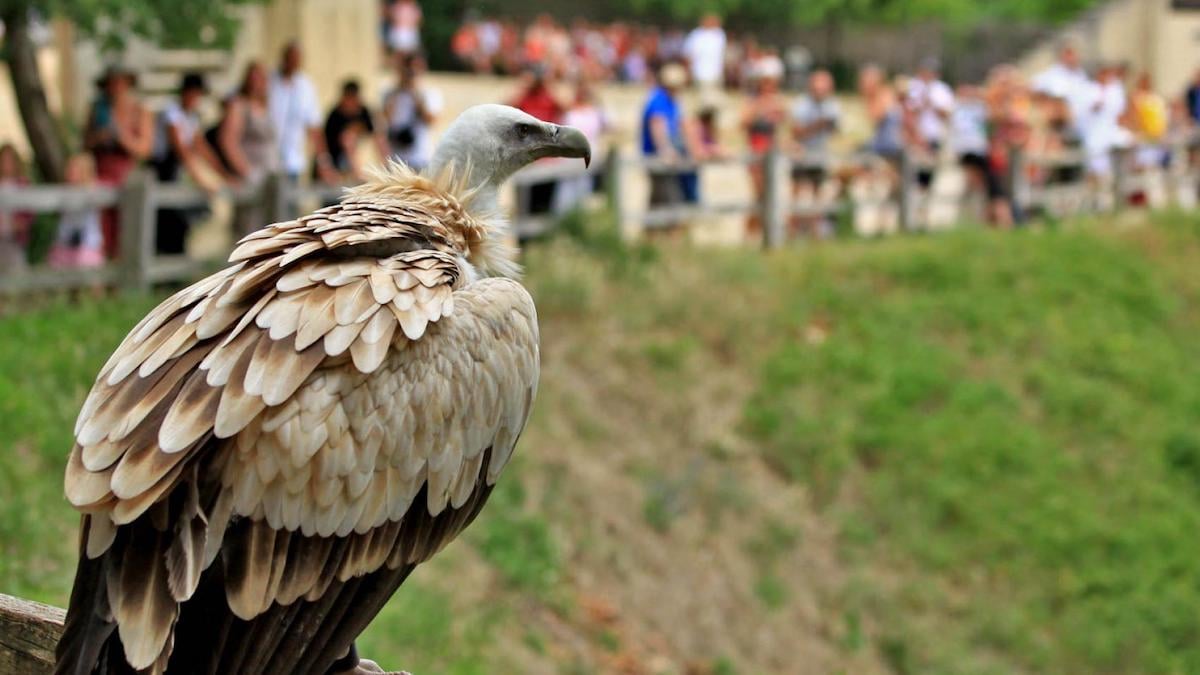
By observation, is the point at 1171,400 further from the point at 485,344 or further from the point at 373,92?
the point at 485,344

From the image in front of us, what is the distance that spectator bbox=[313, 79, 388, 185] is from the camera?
42.8 feet

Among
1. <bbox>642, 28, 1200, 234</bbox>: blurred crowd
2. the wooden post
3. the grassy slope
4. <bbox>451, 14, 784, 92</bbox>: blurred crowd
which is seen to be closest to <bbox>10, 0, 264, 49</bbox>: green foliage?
the grassy slope

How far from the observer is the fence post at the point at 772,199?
16031mm

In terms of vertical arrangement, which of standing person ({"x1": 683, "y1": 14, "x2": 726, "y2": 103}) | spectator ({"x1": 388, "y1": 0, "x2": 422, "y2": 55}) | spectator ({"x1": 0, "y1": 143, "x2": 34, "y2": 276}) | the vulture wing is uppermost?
spectator ({"x1": 388, "y1": 0, "x2": 422, "y2": 55})

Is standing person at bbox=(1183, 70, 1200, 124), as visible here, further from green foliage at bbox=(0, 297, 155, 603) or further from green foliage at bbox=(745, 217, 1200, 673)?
green foliage at bbox=(0, 297, 155, 603)

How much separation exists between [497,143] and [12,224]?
6.89 m

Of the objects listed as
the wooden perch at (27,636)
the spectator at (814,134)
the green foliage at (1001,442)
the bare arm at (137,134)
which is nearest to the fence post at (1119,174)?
the green foliage at (1001,442)

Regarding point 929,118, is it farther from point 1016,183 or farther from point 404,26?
point 404,26

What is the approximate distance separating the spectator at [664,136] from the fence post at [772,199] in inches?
34.6

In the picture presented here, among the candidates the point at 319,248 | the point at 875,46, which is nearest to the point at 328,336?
the point at 319,248

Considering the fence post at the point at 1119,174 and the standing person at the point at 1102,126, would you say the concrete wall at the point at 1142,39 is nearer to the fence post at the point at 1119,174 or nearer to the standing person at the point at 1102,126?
the standing person at the point at 1102,126

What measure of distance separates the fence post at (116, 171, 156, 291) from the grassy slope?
0.42m

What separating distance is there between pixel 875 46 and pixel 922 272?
22.0 m

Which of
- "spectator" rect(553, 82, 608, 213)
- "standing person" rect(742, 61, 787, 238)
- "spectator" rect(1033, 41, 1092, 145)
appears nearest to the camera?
"spectator" rect(553, 82, 608, 213)
